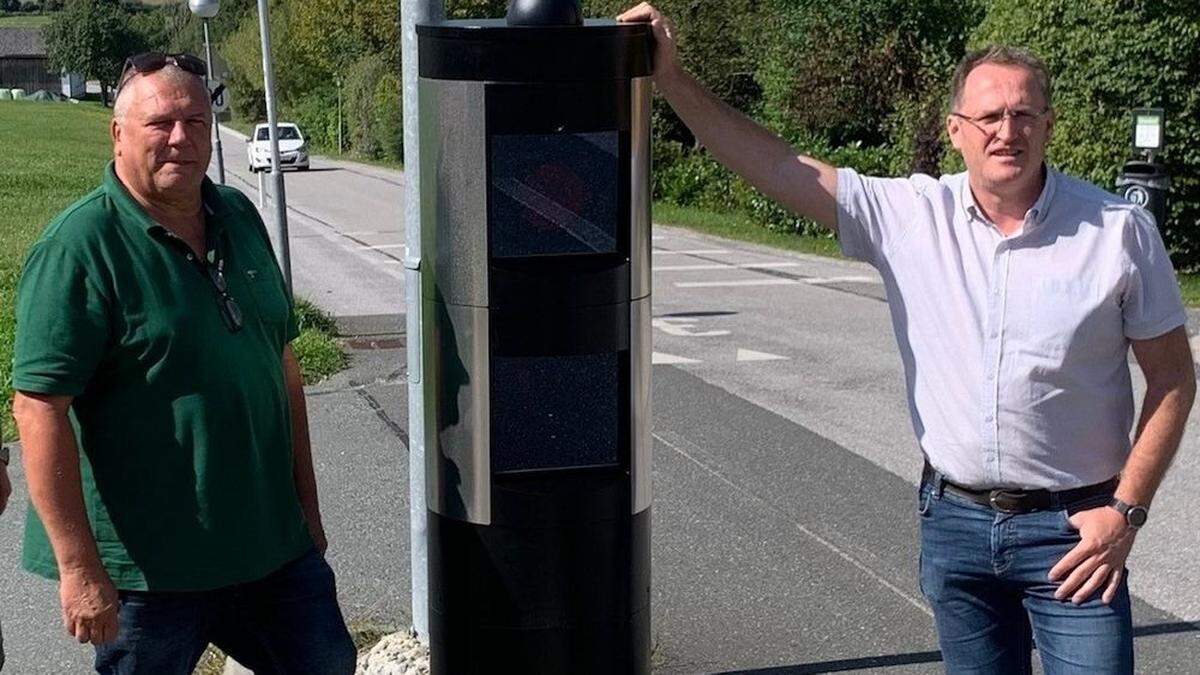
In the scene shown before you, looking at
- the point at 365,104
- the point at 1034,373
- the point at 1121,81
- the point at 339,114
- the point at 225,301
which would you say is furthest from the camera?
the point at 339,114

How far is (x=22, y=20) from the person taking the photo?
169m

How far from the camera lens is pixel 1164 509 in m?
7.47

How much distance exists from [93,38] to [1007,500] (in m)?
117

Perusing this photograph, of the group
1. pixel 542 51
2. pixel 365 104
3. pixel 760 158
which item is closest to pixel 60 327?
pixel 542 51

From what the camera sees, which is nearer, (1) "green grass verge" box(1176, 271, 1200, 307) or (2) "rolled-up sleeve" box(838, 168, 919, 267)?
(2) "rolled-up sleeve" box(838, 168, 919, 267)

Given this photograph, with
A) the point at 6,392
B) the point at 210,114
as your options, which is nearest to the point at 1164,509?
the point at 210,114

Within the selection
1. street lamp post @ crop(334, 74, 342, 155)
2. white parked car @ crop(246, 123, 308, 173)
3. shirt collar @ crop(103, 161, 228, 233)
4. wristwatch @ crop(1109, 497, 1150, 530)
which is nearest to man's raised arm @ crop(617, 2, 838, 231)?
wristwatch @ crop(1109, 497, 1150, 530)

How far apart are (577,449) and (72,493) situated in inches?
49.0

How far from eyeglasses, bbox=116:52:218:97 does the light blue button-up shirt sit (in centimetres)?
153

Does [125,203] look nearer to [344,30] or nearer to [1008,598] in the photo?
[1008,598]

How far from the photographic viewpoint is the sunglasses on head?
3.23 metres

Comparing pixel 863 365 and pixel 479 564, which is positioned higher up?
pixel 479 564

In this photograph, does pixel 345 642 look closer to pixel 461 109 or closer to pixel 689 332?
pixel 461 109

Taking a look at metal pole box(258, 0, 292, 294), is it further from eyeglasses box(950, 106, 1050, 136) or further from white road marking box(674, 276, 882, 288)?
eyeglasses box(950, 106, 1050, 136)
